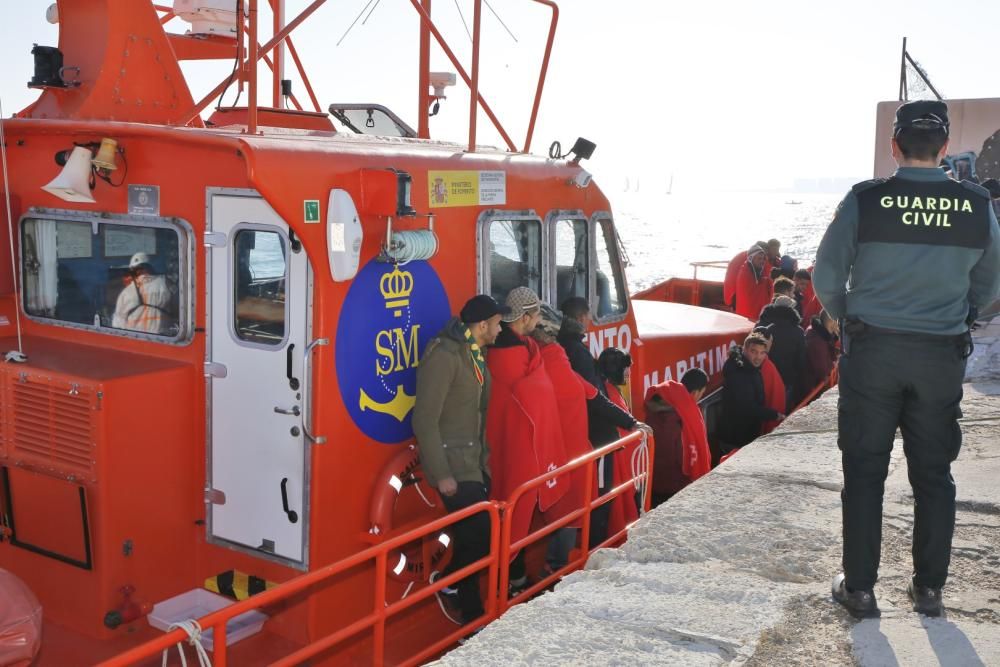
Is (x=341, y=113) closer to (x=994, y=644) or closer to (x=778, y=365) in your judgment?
(x=778, y=365)

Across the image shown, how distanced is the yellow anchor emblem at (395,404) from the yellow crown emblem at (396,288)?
40 centimetres

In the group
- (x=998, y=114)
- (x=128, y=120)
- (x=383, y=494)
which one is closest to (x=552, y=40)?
(x=128, y=120)

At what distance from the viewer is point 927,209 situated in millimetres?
3154

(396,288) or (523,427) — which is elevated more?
(396,288)

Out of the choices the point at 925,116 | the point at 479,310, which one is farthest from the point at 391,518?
the point at 925,116

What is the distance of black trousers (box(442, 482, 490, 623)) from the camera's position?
481cm

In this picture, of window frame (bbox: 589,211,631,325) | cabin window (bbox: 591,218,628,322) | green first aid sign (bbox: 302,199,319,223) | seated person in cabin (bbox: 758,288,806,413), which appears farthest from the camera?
seated person in cabin (bbox: 758,288,806,413)

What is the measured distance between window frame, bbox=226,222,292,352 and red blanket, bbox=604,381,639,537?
2.35 m

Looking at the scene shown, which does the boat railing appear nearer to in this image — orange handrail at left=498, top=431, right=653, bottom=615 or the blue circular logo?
orange handrail at left=498, top=431, right=653, bottom=615

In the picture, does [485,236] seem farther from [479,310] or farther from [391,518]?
[391,518]

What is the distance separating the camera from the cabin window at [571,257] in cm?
621

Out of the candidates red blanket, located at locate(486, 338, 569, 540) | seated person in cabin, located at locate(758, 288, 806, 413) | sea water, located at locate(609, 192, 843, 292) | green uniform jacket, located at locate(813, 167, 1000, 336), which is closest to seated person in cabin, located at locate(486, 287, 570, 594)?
red blanket, located at locate(486, 338, 569, 540)

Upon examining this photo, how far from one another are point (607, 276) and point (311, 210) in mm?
2983

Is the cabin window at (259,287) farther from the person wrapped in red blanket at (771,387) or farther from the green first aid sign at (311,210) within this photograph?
the person wrapped in red blanket at (771,387)
